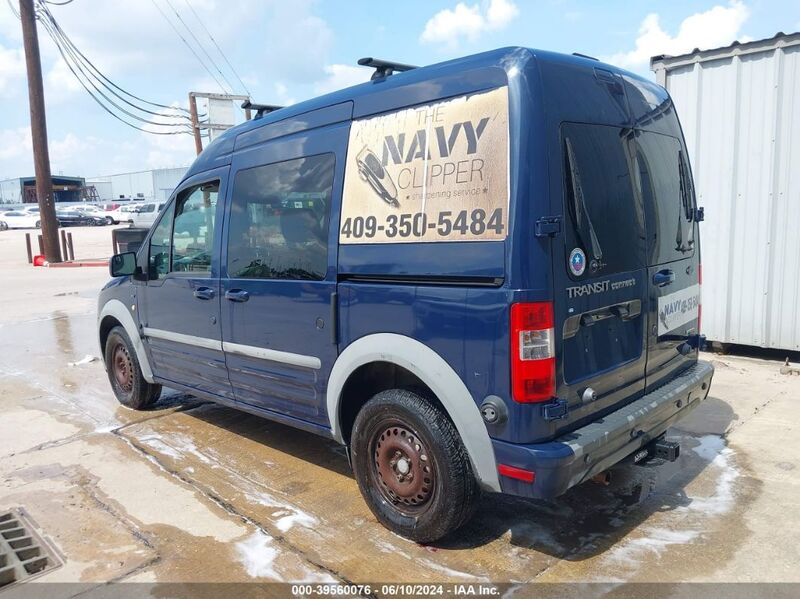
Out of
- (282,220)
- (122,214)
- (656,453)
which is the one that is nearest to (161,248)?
(282,220)

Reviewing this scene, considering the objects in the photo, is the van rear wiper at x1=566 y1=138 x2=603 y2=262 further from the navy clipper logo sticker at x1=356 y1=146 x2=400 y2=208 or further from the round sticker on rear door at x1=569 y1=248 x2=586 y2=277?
the navy clipper logo sticker at x1=356 y1=146 x2=400 y2=208

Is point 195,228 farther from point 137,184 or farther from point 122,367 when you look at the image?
point 137,184

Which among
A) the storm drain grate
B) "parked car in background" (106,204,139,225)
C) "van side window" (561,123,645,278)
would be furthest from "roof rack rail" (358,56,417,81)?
"parked car in background" (106,204,139,225)

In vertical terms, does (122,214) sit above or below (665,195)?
above

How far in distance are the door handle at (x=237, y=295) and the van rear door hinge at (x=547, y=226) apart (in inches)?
84.3

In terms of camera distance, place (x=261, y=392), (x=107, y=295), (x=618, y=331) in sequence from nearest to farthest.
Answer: (x=618, y=331)
(x=261, y=392)
(x=107, y=295)

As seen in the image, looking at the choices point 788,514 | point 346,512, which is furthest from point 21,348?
point 788,514

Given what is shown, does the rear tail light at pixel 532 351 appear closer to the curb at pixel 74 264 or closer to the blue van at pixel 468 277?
the blue van at pixel 468 277

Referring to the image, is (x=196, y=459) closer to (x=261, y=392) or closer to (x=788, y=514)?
(x=261, y=392)

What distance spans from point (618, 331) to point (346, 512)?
187cm

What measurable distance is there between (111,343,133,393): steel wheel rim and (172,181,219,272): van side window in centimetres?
136

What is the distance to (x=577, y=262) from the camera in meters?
2.94

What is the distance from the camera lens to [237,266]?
4309 mm

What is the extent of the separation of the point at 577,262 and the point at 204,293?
9.02 feet
